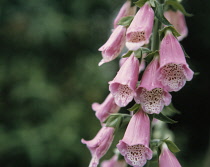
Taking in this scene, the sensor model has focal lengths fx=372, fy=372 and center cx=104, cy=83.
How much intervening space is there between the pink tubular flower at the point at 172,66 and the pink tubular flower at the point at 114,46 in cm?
21

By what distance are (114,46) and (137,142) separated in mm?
416

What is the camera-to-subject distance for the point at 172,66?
140 cm

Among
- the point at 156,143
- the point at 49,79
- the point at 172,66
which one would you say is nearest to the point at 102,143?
the point at 156,143

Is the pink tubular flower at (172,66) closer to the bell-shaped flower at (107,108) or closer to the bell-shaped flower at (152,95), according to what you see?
the bell-shaped flower at (152,95)

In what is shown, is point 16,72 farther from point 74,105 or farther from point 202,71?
point 202,71

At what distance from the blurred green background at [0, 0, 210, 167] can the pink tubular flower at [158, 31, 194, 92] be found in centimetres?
274

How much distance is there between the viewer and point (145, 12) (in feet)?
4.67

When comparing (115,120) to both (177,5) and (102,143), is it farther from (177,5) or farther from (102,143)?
(177,5)

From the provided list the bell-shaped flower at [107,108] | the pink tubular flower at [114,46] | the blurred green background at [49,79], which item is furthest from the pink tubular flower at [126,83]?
the blurred green background at [49,79]

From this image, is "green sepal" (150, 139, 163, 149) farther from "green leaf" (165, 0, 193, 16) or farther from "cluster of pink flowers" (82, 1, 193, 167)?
"green leaf" (165, 0, 193, 16)

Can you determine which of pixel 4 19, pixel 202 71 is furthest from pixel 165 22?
pixel 202 71

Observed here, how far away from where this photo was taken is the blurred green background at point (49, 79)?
4027 mm

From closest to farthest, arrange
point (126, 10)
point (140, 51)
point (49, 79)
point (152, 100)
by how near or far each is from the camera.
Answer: point (152, 100)
point (140, 51)
point (126, 10)
point (49, 79)

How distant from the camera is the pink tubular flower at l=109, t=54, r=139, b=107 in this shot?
4.42 ft
